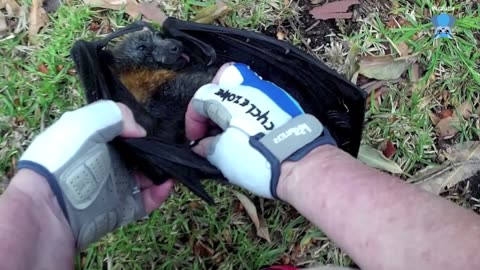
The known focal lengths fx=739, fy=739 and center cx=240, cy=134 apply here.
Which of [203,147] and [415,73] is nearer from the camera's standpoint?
[203,147]

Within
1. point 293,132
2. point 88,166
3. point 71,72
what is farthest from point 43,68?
point 293,132

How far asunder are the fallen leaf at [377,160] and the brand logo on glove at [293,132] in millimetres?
435

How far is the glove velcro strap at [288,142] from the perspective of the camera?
55.8 inches

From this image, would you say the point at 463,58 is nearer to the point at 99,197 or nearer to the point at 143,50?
the point at 143,50

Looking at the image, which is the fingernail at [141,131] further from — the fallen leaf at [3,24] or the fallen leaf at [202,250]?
the fallen leaf at [3,24]

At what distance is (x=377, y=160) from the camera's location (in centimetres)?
184

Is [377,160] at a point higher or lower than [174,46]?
lower

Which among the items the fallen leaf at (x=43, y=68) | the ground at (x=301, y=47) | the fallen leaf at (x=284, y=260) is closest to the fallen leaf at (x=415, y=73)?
the ground at (x=301, y=47)

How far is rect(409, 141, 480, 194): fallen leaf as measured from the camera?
184 centimetres

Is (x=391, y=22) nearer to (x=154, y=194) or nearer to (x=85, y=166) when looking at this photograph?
(x=154, y=194)

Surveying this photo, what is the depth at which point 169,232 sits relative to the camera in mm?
1765

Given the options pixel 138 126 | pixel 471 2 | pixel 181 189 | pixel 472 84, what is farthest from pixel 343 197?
pixel 471 2

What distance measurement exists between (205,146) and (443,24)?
757mm

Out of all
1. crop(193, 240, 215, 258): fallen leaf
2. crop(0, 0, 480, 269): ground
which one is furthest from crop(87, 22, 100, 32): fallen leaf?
crop(193, 240, 215, 258): fallen leaf
